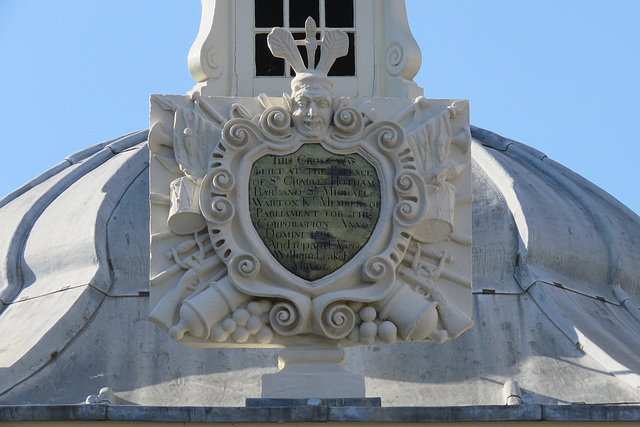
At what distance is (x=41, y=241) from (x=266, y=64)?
246 inches

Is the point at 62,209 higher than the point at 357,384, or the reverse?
the point at 62,209

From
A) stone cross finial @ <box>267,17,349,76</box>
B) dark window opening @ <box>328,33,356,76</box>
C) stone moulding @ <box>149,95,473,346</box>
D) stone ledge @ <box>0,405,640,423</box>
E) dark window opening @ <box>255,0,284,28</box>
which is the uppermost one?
dark window opening @ <box>255,0,284,28</box>

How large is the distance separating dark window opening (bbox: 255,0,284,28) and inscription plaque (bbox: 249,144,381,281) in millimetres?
3055

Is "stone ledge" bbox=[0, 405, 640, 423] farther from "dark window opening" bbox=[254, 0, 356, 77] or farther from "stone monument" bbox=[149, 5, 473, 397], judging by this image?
"dark window opening" bbox=[254, 0, 356, 77]

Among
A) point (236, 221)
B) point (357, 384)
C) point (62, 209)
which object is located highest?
point (62, 209)

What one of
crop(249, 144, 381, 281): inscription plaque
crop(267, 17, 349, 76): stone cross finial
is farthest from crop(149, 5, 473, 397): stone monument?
crop(267, 17, 349, 76): stone cross finial

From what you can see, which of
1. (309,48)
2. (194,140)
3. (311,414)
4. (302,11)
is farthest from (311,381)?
(302,11)

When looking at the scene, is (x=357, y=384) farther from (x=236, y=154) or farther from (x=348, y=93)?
(x=348, y=93)

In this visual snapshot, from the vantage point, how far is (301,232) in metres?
18.8

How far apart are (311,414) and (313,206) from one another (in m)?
2.49

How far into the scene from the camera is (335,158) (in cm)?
1909

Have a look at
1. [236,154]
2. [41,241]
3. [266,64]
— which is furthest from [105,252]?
[236,154]

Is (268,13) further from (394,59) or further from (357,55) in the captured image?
(394,59)

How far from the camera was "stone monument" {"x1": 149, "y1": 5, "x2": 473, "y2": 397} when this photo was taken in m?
18.6
